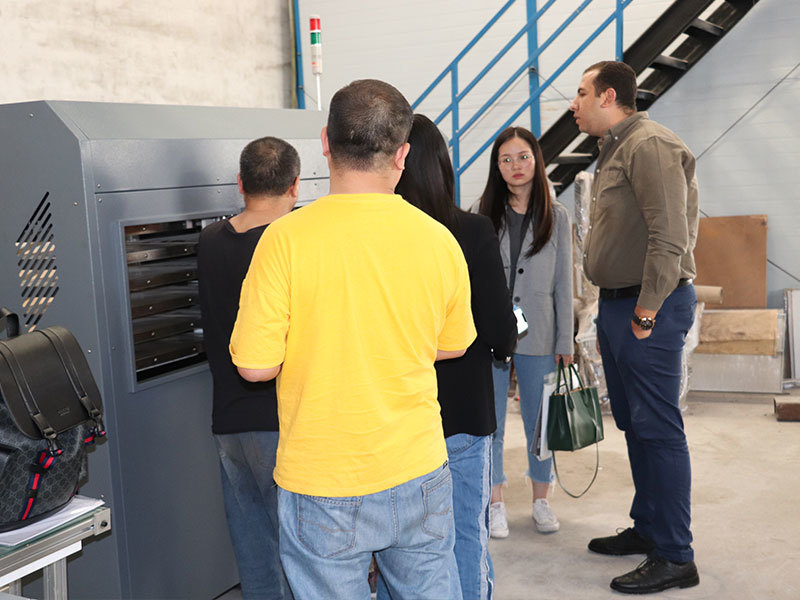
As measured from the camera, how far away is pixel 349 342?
1.67 m

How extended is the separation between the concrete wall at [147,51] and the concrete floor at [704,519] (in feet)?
12.4

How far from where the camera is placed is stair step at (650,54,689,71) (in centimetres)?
595

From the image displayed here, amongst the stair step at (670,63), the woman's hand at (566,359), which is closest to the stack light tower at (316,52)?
the woman's hand at (566,359)

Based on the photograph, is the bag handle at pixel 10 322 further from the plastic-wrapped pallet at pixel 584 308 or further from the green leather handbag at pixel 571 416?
the plastic-wrapped pallet at pixel 584 308

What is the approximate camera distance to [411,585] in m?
1.82

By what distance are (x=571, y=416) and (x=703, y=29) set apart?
372cm

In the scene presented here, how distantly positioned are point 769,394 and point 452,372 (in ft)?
14.3

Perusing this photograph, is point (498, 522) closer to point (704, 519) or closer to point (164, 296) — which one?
point (704, 519)

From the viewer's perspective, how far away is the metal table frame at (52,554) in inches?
84.0

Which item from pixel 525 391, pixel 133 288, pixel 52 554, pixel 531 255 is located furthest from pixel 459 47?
pixel 52 554

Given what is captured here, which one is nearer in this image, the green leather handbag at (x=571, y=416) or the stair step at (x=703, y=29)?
the green leather handbag at (x=571, y=416)

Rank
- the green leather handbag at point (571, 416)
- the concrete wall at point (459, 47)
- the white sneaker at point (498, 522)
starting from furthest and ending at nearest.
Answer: the concrete wall at point (459, 47), the white sneaker at point (498, 522), the green leather handbag at point (571, 416)

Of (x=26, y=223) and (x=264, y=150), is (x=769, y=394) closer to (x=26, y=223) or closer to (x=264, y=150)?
(x=264, y=150)

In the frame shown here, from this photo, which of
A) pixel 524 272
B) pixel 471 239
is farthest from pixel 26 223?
pixel 524 272
